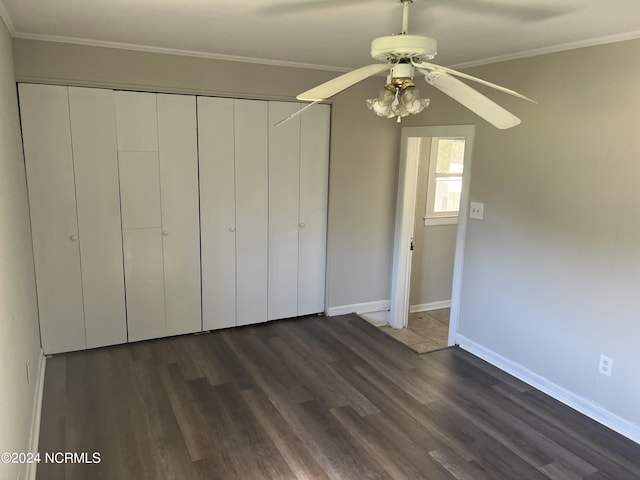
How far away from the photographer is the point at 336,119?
4.32 m

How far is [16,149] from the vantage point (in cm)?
291

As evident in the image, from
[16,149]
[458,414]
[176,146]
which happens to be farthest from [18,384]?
[458,414]

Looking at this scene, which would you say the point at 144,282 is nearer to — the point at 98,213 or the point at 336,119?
the point at 98,213

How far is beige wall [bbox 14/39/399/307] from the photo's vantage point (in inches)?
130

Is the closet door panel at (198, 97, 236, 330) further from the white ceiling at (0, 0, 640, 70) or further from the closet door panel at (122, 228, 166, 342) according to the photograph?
the white ceiling at (0, 0, 640, 70)

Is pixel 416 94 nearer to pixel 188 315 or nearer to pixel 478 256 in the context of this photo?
pixel 478 256

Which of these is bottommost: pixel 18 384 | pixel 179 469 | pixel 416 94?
pixel 179 469

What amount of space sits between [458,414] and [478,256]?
1.34 m

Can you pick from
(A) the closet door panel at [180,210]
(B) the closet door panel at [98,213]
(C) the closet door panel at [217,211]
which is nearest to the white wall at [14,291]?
(B) the closet door panel at [98,213]

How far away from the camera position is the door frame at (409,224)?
3871 mm

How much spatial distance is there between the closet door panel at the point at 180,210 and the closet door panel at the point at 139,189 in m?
0.06

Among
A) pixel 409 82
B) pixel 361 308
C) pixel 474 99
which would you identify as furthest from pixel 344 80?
pixel 361 308

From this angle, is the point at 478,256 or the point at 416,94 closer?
the point at 416,94

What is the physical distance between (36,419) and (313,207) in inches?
107
